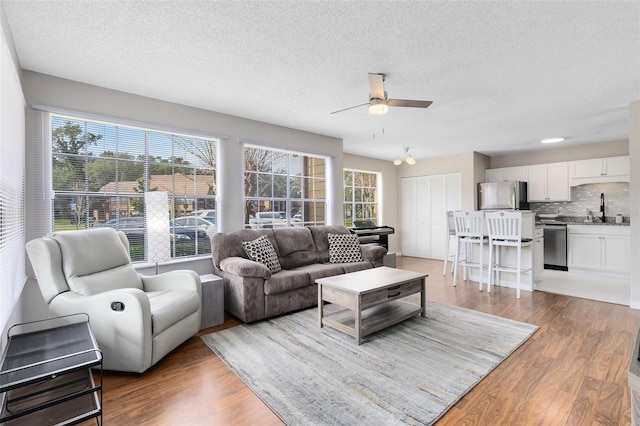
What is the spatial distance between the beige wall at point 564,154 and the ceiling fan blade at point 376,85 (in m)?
5.51

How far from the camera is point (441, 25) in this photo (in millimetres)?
2170

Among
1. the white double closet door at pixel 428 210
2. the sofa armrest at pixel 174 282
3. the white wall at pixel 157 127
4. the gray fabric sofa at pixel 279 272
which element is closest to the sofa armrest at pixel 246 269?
the gray fabric sofa at pixel 279 272

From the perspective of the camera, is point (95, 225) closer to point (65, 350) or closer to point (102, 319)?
point (102, 319)

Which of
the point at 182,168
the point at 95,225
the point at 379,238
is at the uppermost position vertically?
the point at 182,168

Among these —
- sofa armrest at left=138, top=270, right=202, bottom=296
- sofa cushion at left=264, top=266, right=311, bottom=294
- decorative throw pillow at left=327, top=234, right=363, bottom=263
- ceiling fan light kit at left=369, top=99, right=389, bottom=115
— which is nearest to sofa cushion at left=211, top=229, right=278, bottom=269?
sofa cushion at left=264, top=266, right=311, bottom=294

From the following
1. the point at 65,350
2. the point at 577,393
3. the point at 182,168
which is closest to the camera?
the point at 65,350

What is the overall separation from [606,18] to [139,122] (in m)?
4.23

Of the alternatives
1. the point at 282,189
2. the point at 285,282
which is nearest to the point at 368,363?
the point at 285,282

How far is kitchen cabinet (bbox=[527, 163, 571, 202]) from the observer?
611 cm

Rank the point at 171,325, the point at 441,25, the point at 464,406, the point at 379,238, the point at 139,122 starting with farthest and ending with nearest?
the point at 379,238, the point at 139,122, the point at 171,325, the point at 441,25, the point at 464,406

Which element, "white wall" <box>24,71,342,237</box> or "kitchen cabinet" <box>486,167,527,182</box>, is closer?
"white wall" <box>24,71,342,237</box>

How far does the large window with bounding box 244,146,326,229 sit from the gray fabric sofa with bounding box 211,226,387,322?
0.54 m

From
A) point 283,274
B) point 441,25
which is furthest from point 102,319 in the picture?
point 441,25

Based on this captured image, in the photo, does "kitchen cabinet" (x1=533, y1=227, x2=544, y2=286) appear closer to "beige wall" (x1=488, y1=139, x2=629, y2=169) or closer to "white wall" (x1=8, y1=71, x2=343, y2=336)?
"beige wall" (x1=488, y1=139, x2=629, y2=169)
